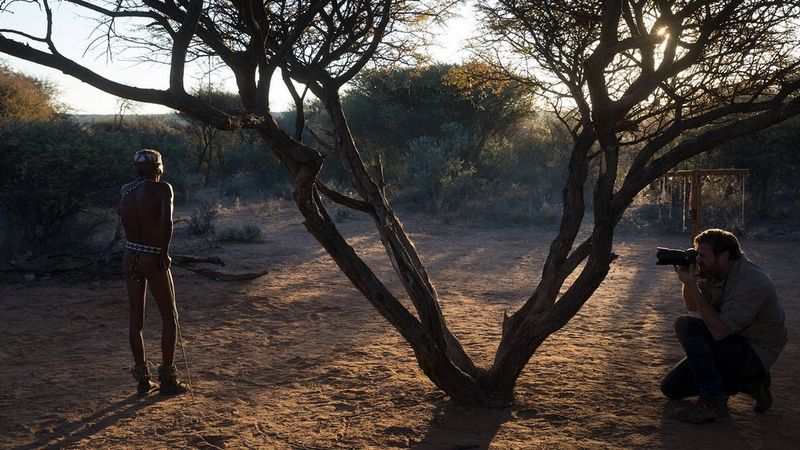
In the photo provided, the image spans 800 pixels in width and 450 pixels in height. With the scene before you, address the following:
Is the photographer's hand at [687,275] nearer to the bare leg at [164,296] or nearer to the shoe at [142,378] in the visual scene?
the bare leg at [164,296]

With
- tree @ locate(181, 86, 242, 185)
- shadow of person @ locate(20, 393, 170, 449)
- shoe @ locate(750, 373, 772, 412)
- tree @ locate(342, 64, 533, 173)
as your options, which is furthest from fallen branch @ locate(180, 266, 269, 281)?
tree @ locate(181, 86, 242, 185)

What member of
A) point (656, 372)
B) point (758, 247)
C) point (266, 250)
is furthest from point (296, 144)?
point (758, 247)

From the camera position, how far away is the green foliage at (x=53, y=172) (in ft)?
31.1

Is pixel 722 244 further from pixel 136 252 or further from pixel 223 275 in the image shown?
pixel 223 275

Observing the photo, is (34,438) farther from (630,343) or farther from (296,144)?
(630,343)

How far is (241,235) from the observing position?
13.1 m

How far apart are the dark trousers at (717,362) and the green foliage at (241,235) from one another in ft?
31.6

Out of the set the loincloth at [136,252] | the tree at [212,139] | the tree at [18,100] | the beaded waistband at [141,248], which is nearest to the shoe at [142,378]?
the loincloth at [136,252]

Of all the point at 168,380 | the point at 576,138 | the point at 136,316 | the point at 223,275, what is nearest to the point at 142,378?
the point at 168,380

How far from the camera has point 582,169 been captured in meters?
5.02

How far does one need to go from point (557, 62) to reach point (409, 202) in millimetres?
13096

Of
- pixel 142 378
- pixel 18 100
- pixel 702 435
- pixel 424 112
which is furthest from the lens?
pixel 424 112

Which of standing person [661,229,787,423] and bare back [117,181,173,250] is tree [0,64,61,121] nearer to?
bare back [117,181,173,250]

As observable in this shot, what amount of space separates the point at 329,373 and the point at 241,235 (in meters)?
7.90
